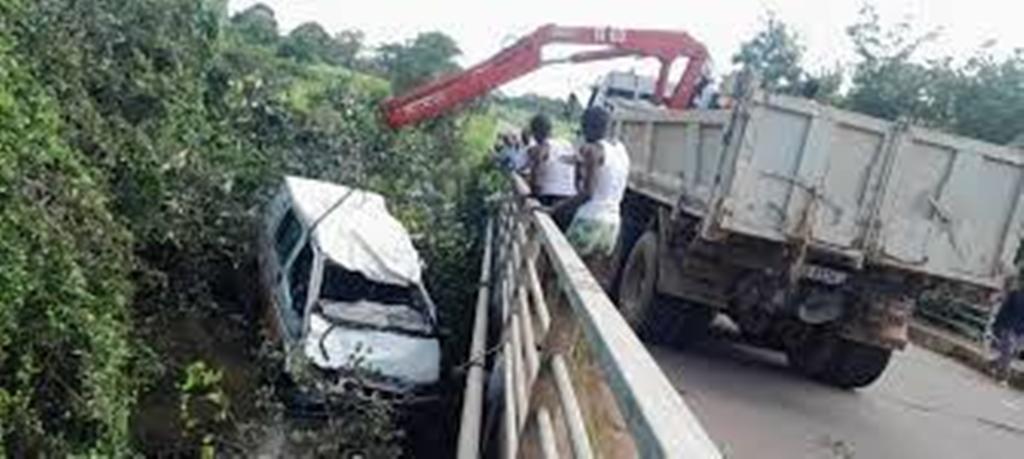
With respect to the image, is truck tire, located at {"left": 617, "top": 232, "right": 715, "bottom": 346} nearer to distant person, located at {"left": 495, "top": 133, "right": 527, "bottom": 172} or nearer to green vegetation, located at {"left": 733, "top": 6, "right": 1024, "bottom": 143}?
distant person, located at {"left": 495, "top": 133, "right": 527, "bottom": 172}

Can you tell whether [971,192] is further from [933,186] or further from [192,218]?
[192,218]

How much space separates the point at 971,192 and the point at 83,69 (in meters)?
8.20

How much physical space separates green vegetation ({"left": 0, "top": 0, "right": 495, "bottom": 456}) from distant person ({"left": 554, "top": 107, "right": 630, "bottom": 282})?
2486mm

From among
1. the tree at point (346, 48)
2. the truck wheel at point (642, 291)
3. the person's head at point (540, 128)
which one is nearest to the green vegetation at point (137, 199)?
the truck wheel at point (642, 291)

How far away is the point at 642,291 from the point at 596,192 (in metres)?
→ 3.12

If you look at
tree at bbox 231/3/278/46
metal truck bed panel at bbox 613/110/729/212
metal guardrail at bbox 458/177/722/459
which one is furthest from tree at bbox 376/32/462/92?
metal guardrail at bbox 458/177/722/459

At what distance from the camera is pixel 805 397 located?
12.0 meters

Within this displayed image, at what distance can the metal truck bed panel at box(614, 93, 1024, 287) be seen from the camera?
432 inches

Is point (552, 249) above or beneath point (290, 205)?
above

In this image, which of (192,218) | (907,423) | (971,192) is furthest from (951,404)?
(192,218)

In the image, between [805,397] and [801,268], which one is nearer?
[801,268]

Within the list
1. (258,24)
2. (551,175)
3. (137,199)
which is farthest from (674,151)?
(258,24)

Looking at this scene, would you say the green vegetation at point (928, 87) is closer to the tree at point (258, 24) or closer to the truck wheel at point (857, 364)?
the truck wheel at point (857, 364)

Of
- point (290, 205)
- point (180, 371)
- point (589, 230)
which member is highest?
point (589, 230)
